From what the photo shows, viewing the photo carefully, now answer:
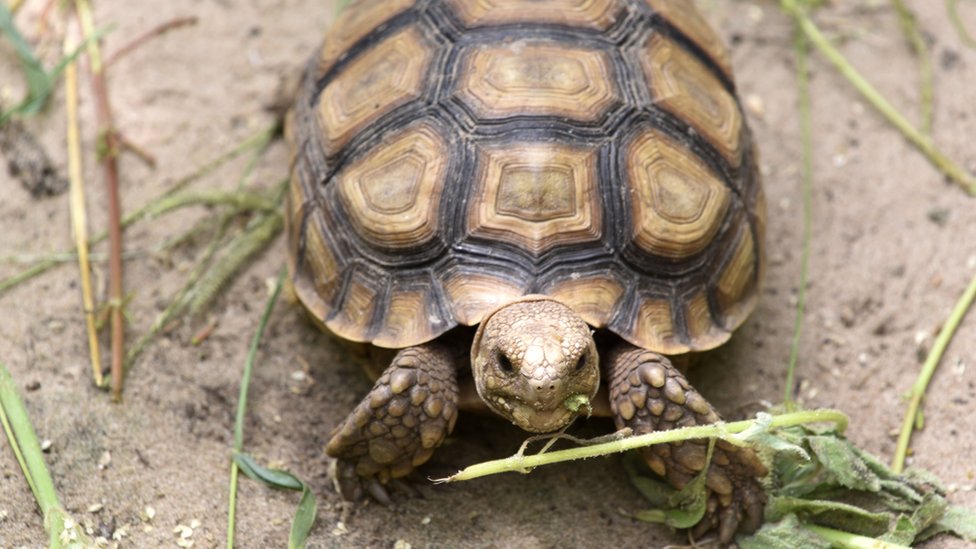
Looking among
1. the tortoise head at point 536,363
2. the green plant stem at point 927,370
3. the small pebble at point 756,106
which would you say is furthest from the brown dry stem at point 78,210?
the small pebble at point 756,106

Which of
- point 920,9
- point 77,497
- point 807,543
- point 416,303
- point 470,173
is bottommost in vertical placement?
point 77,497

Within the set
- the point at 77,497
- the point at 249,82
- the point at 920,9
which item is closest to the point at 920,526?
the point at 77,497

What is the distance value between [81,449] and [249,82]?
1877 mm

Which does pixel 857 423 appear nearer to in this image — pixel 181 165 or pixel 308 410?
pixel 308 410

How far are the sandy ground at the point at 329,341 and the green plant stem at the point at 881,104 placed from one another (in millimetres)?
45

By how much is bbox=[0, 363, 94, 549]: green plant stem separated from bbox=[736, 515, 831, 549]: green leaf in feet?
5.67

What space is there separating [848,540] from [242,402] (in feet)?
5.79

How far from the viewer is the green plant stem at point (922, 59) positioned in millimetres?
4234

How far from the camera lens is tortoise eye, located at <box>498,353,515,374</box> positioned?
8.55 feet

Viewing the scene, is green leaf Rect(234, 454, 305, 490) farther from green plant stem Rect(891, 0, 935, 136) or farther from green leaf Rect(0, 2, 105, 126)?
green plant stem Rect(891, 0, 935, 136)

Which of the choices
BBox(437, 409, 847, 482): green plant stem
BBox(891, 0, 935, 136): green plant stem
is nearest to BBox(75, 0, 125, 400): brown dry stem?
BBox(437, 409, 847, 482): green plant stem

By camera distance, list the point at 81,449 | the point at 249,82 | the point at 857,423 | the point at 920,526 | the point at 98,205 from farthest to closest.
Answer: the point at 249,82 < the point at 98,205 < the point at 857,423 < the point at 81,449 < the point at 920,526

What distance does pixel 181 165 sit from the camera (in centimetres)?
404

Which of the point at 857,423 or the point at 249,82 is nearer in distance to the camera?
the point at 857,423
